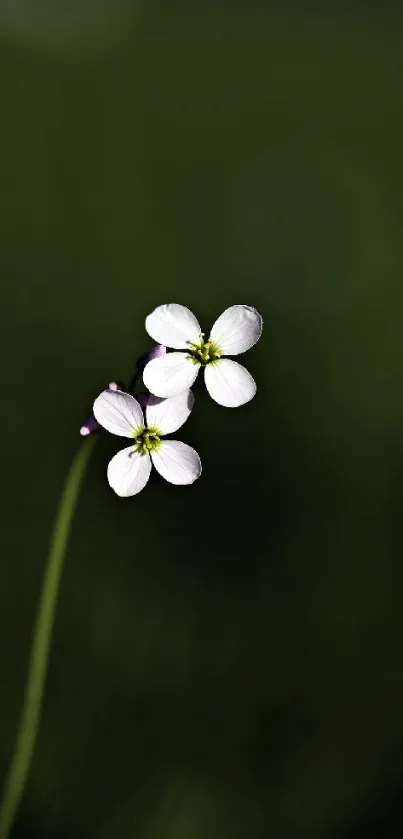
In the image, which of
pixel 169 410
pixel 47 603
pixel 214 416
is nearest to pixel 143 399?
pixel 169 410

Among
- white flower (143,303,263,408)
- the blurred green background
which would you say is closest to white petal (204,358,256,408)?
white flower (143,303,263,408)

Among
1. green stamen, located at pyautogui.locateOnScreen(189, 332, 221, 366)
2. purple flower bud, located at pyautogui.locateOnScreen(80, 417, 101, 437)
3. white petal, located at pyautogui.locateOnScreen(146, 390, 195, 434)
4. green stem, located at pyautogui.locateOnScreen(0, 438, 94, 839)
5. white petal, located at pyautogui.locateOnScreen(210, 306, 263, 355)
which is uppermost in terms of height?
white petal, located at pyautogui.locateOnScreen(210, 306, 263, 355)

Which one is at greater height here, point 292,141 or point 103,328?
point 292,141

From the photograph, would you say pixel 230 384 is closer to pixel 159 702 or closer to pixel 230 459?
pixel 159 702

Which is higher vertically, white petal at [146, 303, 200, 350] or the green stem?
white petal at [146, 303, 200, 350]

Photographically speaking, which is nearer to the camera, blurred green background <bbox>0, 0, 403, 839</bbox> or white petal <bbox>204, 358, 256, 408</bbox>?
white petal <bbox>204, 358, 256, 408</bbox>

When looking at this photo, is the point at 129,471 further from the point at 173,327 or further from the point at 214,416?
the point at 214,416

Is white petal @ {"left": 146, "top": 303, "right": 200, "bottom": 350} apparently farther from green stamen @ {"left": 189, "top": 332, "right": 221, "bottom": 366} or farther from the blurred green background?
the blurred green background

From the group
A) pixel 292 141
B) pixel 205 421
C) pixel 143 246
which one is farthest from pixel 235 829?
pixel 292 141
